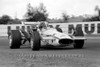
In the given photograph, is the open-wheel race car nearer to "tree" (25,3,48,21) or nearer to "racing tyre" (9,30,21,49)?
"racing tyre" (9,30,21,49)

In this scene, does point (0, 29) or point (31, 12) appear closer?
point (0, 29)

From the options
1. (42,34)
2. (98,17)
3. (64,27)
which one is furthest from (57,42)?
(98,17)

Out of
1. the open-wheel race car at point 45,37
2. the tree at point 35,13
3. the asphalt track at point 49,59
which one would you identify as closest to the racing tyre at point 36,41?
the open-wheel race car at point 45,37

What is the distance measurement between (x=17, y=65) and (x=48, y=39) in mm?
6465

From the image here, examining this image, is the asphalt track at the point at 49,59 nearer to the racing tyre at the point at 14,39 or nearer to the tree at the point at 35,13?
the racing tyre at the point at 14,39

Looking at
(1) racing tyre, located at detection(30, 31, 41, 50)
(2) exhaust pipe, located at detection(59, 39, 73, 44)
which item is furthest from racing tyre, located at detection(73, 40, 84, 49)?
(1) racing tyre, located at detection(30, 31, 41, 50)

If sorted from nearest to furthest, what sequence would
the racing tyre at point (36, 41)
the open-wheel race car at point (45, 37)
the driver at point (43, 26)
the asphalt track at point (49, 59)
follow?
1. the asphalt track at point (49, 59)
2. the racing tyre at point (36, 41)
3. the open-wheel race car at point (45, 37)
4. the driver at point (43, 26)

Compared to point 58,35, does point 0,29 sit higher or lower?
lower

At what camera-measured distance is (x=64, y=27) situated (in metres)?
38.7

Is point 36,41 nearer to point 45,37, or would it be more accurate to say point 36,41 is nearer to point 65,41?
point 45,37

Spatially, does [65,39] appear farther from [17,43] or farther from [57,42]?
[17,43]

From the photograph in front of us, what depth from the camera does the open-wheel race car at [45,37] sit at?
51.6 ft

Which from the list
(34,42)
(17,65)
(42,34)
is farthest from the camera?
(42,34)

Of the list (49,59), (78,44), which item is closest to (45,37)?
(78,44)
